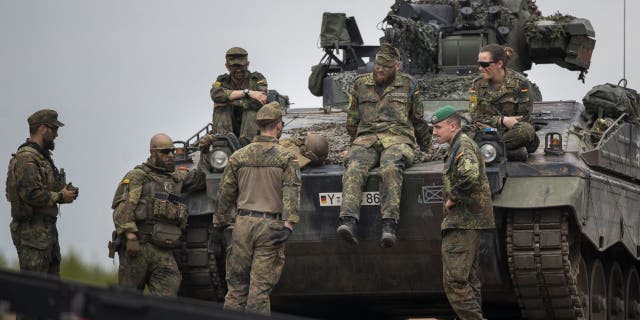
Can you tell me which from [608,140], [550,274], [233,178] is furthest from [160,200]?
[608,140]

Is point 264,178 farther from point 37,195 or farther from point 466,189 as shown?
point 37,195

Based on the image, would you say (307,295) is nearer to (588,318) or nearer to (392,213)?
(392,213)

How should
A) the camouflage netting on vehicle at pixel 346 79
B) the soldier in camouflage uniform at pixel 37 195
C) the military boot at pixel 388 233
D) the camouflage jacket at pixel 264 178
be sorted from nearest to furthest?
the camouflage jacket at pixel 264 178, the military boot at pixel 388 233, the soldier in camouflage uniform at pixel 37 195, the camouflage netting on vehicle at pixel 346 79

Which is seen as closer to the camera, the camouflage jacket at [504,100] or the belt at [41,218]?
the belt at [41,218]

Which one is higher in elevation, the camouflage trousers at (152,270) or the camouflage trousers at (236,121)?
the camouflage trousers at (236,121)

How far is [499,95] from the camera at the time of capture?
1353 cm

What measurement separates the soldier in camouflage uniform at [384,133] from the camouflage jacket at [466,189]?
0.91 meters

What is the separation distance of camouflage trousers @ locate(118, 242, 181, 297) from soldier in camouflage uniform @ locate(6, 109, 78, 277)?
0.66 m

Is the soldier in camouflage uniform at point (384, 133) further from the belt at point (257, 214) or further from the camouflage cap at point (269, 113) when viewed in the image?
the camouflage cap at point (269, 113)

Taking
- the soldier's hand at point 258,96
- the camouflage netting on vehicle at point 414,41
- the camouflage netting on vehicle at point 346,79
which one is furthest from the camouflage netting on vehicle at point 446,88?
the soldier's hand at point 258,96

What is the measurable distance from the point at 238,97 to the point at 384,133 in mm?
1550

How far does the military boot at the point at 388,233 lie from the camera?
40.5ft

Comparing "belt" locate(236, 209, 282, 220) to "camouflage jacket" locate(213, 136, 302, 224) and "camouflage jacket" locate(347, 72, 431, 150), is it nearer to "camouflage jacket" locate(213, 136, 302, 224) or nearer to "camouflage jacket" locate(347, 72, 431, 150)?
"camouflage jacket" locate(213, 136, 302, 224)

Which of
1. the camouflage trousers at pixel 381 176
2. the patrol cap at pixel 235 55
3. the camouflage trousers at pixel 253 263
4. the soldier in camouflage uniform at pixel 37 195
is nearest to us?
the camouflage trousers at pixel 253 263
